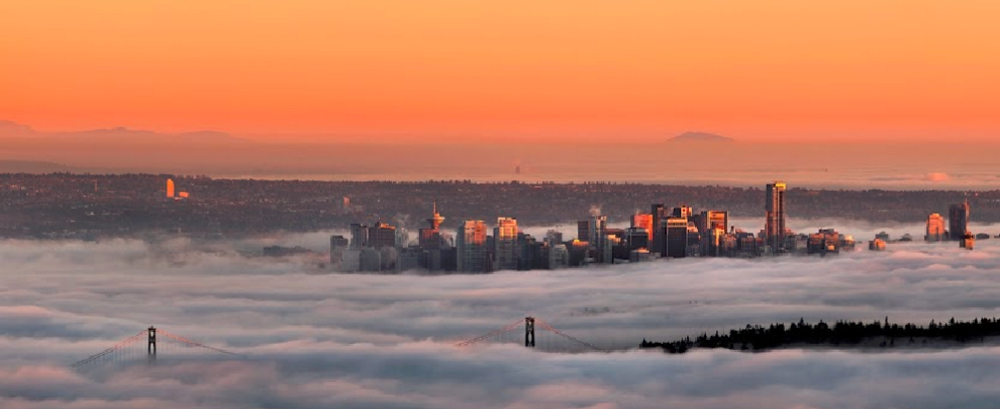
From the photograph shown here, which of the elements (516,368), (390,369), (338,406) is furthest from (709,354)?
(338,406)

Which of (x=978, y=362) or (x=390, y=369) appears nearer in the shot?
(x=978, y=362)

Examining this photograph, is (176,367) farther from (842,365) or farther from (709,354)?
(842,365)

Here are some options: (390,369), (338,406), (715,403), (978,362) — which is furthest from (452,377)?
(978,362)

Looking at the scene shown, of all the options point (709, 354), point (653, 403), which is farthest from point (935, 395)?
point (709, 354)

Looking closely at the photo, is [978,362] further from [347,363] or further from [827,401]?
[347,363]

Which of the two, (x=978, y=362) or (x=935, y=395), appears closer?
(x=935, y=395)

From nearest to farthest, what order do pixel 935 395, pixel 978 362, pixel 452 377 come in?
pixel 935 395, pixel 978 362, pixel 452 377

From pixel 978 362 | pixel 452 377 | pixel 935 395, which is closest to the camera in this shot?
pixel 935 395

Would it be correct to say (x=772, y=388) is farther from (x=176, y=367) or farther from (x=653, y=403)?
(x=176, y=367)
